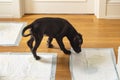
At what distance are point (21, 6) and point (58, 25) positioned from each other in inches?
46.7

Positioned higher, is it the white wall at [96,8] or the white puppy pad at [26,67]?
the white wall at [96,8]

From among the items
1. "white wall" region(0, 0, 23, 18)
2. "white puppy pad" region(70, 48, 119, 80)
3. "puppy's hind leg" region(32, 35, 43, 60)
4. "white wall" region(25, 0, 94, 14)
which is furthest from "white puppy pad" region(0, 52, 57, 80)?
"white wall" region(25, 0, 94, 14)

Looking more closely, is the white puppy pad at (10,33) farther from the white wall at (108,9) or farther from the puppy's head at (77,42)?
the white wall at (108,9)

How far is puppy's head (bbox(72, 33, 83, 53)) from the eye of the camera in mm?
2234

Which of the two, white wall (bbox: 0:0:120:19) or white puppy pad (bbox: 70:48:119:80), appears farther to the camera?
white wall (bbox: 0:0:120:19)

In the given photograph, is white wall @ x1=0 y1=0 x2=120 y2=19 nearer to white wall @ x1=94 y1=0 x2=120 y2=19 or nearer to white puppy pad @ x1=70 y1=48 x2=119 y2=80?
white wall @ x1=94 y1=0 x2=120 y2=19

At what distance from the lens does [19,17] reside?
3.20 metres

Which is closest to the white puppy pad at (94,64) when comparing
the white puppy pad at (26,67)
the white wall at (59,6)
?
the white puppy pad at (26,67)

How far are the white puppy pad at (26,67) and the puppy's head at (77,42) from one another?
7.5 inches

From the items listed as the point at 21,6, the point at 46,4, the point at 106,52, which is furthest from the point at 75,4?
the point at 106,52

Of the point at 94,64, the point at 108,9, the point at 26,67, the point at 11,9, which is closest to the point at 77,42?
the point at 94,64

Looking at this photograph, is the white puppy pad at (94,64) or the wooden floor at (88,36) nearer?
the white puppy pad at (94,64)

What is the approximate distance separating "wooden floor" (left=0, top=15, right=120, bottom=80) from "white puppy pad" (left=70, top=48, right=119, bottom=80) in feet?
0.21

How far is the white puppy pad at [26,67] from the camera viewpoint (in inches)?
80.0
